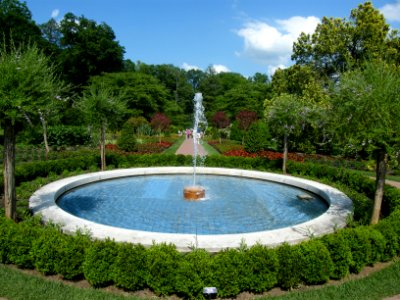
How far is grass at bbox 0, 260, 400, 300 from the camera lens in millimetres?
5172

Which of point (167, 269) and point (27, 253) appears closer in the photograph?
point (167, 269)

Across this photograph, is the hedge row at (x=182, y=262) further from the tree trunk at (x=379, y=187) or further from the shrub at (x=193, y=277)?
the tree trunk at (x=379, y=187)

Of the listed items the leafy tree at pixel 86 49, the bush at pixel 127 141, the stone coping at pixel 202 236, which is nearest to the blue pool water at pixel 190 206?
the stone coping at pixel 202 236

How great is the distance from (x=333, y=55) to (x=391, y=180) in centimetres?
1417

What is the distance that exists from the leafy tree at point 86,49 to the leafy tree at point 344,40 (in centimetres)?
3439

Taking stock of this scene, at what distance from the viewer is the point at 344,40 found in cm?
2569

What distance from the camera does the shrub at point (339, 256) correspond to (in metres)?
5.89

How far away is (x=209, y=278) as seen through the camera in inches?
206

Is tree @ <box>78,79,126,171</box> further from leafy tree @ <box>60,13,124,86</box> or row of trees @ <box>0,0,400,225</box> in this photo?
leafy tree @ <box>60,13,124,86</box>

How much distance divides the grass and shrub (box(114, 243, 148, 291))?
0.74 ft

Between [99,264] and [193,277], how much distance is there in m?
1.55

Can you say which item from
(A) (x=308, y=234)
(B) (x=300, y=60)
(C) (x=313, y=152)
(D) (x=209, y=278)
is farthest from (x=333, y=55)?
(D) (x=209, y=278)

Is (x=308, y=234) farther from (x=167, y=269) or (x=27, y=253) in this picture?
(x=27, y=253)

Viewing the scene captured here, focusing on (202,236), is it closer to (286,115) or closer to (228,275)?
(228,275)
